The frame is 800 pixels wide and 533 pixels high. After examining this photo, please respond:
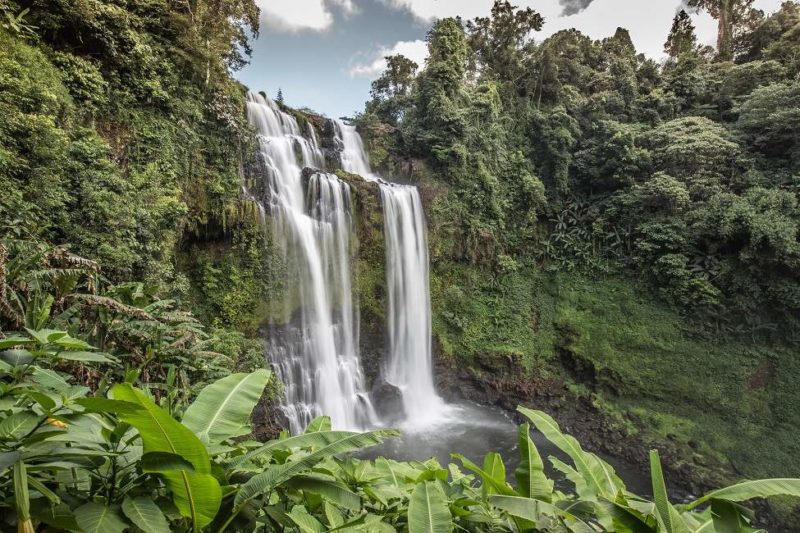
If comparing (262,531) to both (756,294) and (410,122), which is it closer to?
(756,294)

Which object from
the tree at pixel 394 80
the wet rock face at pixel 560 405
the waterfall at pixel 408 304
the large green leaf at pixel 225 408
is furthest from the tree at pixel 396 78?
the large green leaf at pixel 225 408

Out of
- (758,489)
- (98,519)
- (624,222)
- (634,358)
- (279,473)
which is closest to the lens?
(98,519)

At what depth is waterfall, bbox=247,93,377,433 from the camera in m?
11.0

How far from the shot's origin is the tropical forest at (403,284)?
1584mm

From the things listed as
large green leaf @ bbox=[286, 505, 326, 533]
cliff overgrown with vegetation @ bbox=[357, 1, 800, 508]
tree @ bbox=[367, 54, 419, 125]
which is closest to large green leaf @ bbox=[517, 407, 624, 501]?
A: large green leaf @ bbox=[286, 505, 326, 533]

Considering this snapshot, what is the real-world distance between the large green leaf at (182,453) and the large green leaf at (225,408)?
0.27 meters

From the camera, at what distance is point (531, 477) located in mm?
1839

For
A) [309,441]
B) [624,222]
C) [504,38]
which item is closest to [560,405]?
[624,222]

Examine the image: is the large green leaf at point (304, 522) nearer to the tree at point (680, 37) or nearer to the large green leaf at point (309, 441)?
the large green leaf at point (309, 441)

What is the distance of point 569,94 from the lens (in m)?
19.7

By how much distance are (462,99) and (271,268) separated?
1242 centimetres

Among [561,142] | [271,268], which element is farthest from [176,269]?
[561,142]

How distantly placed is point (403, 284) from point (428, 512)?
42.5 feet

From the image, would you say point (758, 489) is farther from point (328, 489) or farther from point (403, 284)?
point (403, 284)
